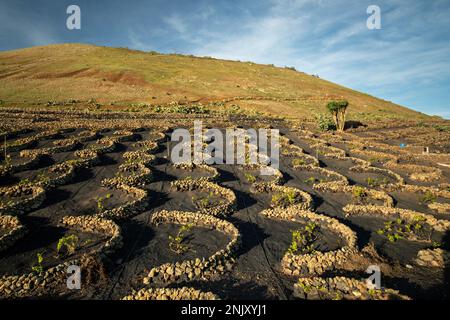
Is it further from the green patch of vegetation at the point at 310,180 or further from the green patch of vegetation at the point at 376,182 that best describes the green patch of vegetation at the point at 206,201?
the green patch of vegetation at the point at 376,182

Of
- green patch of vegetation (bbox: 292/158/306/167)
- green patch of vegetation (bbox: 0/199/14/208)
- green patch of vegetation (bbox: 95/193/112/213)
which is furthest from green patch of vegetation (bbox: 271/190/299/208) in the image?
green patch of vegetation (bbox: 0/199/14/208)

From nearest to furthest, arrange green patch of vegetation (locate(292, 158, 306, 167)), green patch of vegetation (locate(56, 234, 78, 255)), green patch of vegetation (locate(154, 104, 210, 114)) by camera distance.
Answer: green patch of vegetation (locate(56, 234, 78, 255)), green patch of vegetation (locate(292, 158, 306, 167)), green patch of vegetation (locate(154, 104, 210, 114))

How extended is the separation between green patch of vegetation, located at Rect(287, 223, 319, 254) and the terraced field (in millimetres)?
108

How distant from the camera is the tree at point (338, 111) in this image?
51875 mm

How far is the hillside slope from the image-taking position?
70.6m

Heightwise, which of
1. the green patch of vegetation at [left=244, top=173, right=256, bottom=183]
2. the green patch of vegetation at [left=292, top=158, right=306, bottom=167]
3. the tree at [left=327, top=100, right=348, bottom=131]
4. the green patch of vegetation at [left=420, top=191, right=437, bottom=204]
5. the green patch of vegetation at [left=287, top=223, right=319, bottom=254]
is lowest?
the green patch of vegetation at [left=287, top=223, right=319, bottom=254]

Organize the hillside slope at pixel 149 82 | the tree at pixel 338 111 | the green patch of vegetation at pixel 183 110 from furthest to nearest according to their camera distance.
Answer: the hillside slope at pixel 149 82
the green patch of vegetation at pixel 183 110
the tree at pixel 338 111

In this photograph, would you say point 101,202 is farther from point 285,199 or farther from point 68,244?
point 285,199

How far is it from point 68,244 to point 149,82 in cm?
7664

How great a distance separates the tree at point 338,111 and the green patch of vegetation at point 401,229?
37.3m

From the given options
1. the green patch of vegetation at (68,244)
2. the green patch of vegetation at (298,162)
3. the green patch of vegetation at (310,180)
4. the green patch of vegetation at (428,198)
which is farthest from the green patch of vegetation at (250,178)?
the green patch of vegetation at (68,244)

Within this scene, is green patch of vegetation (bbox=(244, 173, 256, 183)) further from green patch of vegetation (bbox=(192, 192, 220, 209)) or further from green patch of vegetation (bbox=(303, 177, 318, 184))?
green patch of vegetation (bbox=(303, 177, 318, 184))

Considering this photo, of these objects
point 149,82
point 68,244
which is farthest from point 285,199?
point 149,82

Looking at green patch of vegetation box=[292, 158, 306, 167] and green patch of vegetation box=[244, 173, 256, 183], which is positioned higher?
green patch of vegetation box=[292, 158, 306, 167]
